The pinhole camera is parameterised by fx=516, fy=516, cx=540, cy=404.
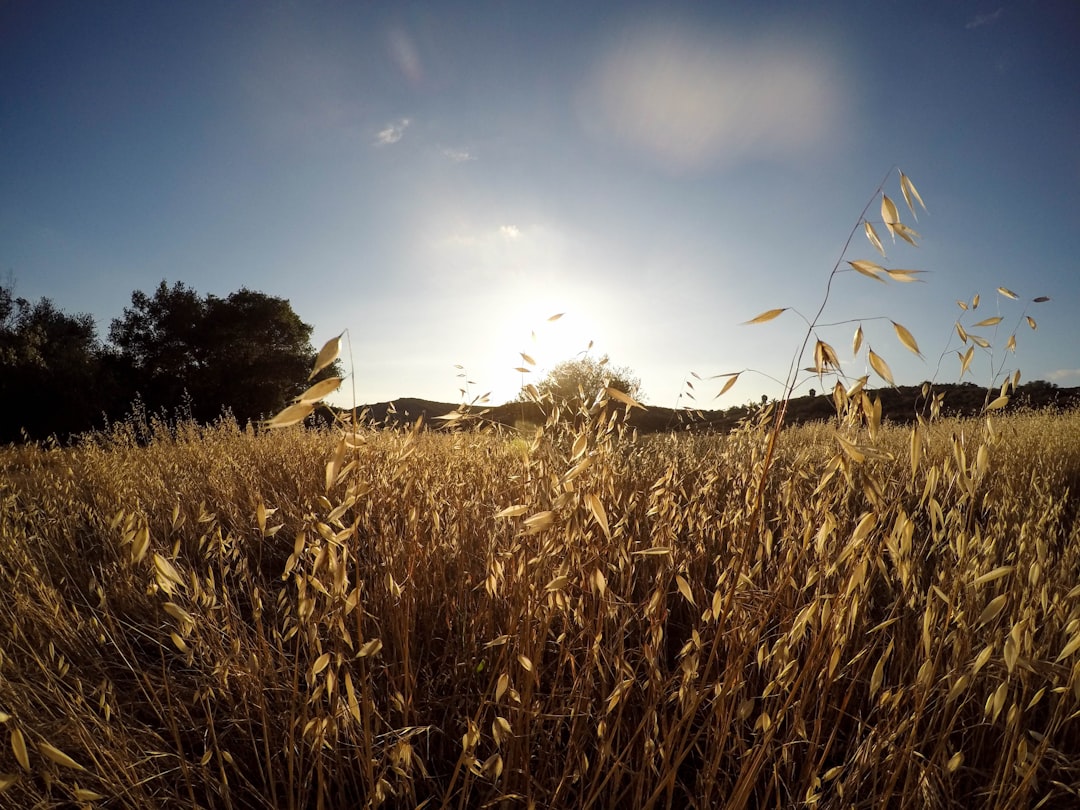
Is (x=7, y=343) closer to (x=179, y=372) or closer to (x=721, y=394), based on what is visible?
(x=179, y=372)

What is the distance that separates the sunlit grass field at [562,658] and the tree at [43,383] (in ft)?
50.5

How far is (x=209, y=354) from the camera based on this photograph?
17422 millimetres

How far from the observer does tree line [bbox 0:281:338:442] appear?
50.6 ft

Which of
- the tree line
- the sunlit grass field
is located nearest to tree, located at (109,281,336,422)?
the tree line

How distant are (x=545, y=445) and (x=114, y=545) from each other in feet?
8.22

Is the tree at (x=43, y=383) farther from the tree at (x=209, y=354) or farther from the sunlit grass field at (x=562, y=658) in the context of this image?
the sunlit grass field at (x=562, y=658)

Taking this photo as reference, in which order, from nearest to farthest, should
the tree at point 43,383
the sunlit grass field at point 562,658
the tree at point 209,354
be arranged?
the sunlit grass field at point 562,658 < the tree at point 43,383 < the tree at point 209,354

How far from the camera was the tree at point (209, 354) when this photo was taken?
55.6ft

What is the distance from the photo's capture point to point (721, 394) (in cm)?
115

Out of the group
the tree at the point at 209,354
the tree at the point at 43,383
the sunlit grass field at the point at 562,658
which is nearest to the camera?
the sunlit grass field at the point at 562,658

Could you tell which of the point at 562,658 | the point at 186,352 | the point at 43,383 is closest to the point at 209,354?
the point at 186,352

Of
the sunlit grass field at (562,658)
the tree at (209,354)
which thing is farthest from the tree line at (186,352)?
the sunlit grass field at (562,658)

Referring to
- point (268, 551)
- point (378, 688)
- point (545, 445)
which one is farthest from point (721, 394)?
point (268, 551)

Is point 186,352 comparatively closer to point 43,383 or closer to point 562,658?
point 43,383
